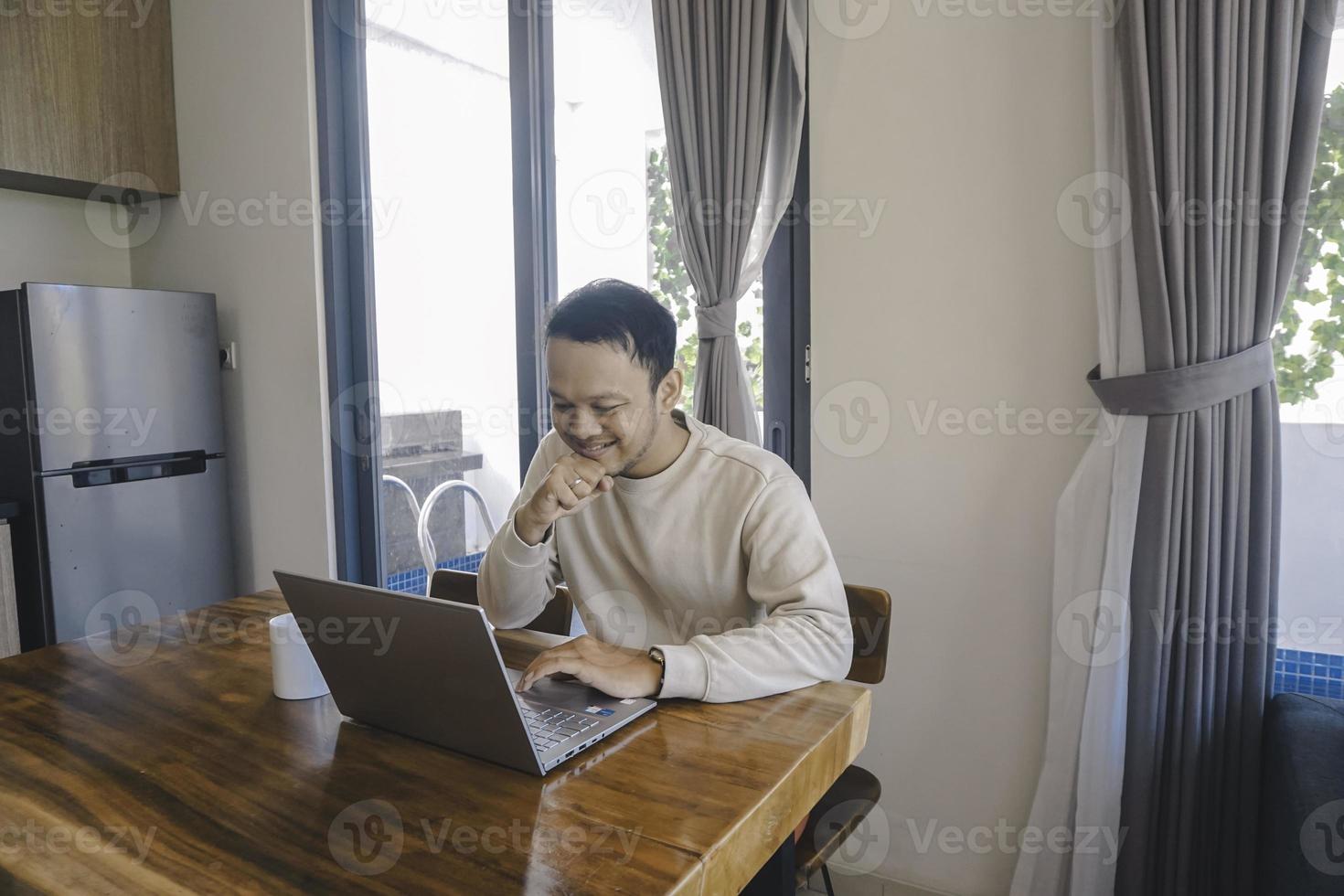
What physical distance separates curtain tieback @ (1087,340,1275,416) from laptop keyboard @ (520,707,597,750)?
1.20 meters

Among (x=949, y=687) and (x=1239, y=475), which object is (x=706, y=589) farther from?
(x=1239, y=475)

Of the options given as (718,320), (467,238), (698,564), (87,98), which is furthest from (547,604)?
(87,98)

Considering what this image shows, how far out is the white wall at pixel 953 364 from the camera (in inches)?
72.7

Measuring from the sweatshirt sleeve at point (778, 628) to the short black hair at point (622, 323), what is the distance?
29 cm

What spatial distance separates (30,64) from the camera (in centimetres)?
291

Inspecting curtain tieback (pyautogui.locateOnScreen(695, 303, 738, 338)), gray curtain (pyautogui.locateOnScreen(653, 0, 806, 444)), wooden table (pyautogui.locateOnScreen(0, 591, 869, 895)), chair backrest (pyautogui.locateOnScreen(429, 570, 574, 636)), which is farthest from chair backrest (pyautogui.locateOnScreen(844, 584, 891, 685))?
curtain tieback (pyautogui.locateOnScreen(695, 303, 738, 338))

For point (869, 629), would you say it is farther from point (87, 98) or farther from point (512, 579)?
point (87, 98)

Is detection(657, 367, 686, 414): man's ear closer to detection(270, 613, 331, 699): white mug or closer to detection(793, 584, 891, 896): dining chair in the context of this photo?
detection(793, 584, 891, 896): dining chair

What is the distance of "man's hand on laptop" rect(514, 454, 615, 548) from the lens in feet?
4.42

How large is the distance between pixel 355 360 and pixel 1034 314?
220 cm

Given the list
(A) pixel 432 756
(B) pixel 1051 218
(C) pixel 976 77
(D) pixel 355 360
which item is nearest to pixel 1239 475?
(B) pixel 1051 218

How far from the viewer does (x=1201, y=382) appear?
158cm

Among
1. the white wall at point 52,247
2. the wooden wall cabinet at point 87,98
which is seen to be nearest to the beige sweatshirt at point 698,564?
the wooden wall cabinet at point 87,98

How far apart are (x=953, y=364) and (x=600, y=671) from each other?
3.90 ft
